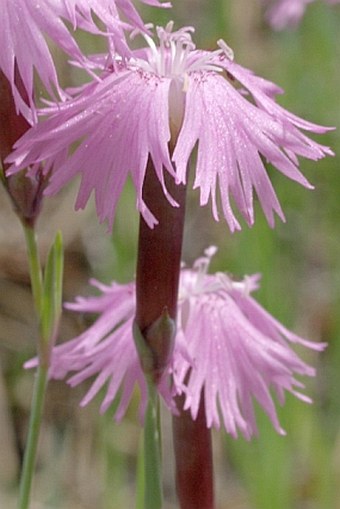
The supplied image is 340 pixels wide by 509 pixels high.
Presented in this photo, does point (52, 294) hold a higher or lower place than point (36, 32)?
lower

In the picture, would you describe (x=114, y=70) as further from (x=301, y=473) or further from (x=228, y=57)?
(x=301, y=473)

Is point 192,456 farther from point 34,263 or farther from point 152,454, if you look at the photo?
point 34,263

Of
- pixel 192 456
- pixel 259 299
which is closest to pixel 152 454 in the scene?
pixel 192 456

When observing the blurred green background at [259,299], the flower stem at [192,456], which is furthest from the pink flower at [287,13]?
the flower stem at [192,456]

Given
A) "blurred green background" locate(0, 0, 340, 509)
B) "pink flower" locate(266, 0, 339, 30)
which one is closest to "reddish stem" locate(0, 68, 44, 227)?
"blurred green background" locate(0, 0, 340, 509)

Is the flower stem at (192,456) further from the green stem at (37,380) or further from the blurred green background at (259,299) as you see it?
the blurred green background at (259,299)

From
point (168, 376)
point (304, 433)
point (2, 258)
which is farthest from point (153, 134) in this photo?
point (2, 258)

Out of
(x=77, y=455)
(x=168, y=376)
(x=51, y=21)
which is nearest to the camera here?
(x=51, y=21)
